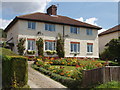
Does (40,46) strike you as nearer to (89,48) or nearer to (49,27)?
(49,27)

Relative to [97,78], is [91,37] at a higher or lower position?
higher

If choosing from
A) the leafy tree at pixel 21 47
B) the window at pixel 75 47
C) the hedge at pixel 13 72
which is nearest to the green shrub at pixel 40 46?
the leafy tree at pixel 21 47

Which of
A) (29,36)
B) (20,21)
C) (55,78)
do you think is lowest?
(55,78)

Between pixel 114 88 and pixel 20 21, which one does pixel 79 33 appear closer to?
pixel 20 21

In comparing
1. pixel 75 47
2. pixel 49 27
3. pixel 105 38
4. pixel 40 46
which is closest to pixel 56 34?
pixel 49 27

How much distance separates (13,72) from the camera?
930 centimetres

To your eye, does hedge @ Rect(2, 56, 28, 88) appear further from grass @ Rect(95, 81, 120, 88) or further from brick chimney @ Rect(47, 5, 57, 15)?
brick chimney @ Rect(47, 5, 57, 15)

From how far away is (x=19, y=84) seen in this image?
372 inches

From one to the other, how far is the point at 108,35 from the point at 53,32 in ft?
50.2

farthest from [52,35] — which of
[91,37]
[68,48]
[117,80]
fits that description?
[117,80]

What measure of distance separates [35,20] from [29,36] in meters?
2.75

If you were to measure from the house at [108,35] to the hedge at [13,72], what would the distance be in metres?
29.6

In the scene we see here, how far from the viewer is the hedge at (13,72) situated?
360 inches

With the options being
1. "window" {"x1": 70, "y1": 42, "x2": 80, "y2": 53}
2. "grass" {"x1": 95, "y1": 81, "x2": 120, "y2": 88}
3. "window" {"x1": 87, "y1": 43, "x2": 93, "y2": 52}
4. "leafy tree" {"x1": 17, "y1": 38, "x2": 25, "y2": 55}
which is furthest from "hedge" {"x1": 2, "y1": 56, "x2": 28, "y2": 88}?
"window" {"x1": 87, "y1": 43, "x2": 93, "y2": 52}
